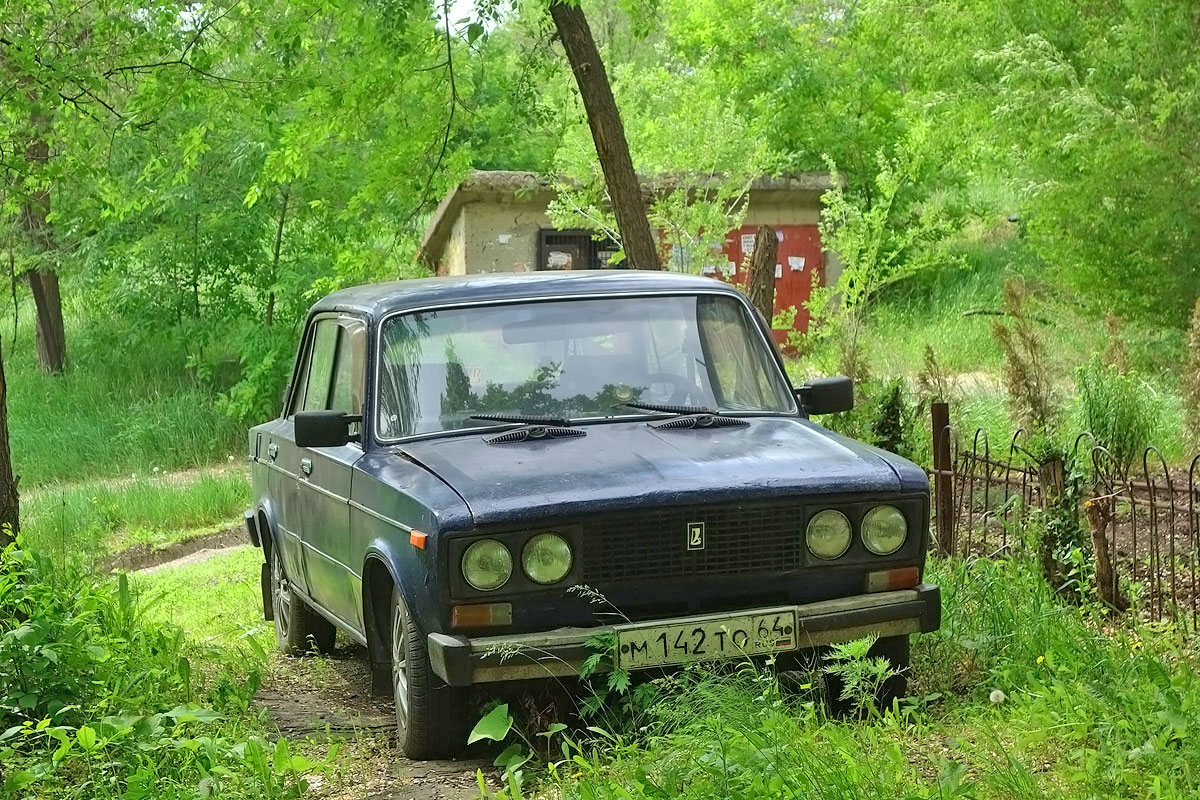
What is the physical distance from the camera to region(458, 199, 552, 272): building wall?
2281 centimetres

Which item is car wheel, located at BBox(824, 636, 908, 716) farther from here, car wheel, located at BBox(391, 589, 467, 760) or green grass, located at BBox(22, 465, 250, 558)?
green grass, located at BBox(22, 465, 250, 558)

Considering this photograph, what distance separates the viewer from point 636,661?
5188mm

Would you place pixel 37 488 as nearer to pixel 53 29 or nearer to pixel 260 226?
pixel 260 226

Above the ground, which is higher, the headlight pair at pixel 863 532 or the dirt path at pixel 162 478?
the headlight pair at pixel 863 532

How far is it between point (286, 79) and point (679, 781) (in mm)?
8085

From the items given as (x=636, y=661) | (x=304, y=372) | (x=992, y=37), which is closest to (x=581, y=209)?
(x=992, y=37)

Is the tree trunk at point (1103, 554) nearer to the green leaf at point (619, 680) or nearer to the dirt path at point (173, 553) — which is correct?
the green leaf at point (619, 680)

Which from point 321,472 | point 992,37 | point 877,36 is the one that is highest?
point 877,36

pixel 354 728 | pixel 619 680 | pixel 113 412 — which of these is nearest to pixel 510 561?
pixel 619 680

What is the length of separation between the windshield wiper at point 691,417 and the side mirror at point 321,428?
1176mm

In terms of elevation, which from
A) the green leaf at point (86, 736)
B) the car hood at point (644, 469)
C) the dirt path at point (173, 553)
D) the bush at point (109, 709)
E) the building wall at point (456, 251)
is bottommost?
the dirt path at point (173, 553)

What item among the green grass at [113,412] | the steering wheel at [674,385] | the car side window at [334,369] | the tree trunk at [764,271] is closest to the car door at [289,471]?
the car side window at [334,369]

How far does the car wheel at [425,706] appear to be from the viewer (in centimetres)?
552

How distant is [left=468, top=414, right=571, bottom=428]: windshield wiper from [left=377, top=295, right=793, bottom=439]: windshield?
34 millimetres
